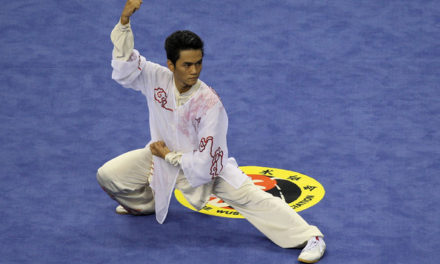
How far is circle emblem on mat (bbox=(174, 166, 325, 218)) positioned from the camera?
5734 mm

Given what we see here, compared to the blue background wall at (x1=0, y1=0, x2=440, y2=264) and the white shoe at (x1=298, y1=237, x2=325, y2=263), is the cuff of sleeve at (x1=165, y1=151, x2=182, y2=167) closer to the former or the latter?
the blue background wall at (x1=0, y1=0, x2=440, y2=264)

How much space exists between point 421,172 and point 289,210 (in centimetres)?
140

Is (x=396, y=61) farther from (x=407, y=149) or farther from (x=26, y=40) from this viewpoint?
(x=26, y=40)

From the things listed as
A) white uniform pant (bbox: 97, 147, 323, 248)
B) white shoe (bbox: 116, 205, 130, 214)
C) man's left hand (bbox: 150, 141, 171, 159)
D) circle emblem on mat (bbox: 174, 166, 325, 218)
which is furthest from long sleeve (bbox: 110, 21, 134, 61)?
circle emblem on mat (bbox: 174, 166, 325, 218)

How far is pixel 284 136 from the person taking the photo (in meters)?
6.79

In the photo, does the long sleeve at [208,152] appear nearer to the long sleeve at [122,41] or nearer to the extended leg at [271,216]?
the extended leg at [271,216]

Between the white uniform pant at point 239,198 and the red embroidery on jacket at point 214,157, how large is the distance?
14 cm

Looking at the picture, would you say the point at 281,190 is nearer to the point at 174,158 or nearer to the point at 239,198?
the point at 239,198

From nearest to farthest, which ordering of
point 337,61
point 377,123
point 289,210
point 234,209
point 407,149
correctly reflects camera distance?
point 289,210
point 234,209
point 407,149
point 377,123
point 337,61

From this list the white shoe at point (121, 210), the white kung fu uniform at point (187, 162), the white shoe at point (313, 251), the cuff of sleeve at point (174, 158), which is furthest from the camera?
the white shoe at point (121, 210)

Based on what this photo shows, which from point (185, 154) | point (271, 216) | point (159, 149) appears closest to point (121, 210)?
point (159, 149)

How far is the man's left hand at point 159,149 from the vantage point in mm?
5266

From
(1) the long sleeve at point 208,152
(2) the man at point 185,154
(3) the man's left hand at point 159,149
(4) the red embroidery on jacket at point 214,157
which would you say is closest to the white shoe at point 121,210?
(2) the man at point 185,154

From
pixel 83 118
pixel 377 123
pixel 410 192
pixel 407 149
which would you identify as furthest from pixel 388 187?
pixel 83 118
